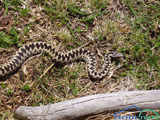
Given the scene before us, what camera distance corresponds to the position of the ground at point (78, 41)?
6.04 meters

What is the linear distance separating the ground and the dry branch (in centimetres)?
83

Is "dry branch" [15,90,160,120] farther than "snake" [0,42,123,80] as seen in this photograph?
No

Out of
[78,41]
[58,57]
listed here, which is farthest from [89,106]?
[78,41]

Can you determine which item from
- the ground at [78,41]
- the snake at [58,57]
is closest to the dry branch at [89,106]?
the ground at [78,41]

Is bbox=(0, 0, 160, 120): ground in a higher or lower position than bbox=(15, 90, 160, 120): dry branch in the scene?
higher

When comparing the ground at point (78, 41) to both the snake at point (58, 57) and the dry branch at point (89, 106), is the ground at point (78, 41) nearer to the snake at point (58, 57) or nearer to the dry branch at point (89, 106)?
the snake at point (58, 57)

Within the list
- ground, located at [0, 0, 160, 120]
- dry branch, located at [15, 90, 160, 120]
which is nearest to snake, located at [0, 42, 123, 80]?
ground, located at [0, 0, 160, 120]

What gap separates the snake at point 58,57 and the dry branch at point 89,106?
153cm

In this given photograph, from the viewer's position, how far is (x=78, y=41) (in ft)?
23.1

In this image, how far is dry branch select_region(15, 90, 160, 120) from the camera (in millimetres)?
4863

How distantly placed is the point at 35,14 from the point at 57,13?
92cm

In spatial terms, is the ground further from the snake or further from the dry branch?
the dry branch

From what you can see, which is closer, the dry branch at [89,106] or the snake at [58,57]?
the dry branch at [89,106]

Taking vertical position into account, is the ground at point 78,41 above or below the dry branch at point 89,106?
above
